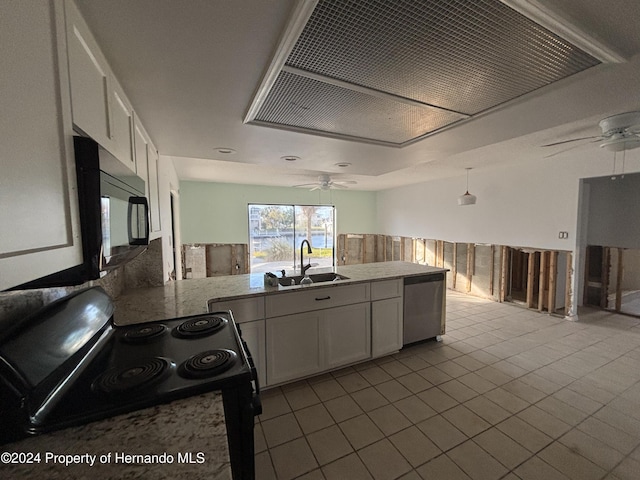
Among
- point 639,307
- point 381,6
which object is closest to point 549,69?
point 381,6

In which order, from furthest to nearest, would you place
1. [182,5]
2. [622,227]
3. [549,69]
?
[622,227] < [549,69] < [182,5]

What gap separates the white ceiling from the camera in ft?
2.93

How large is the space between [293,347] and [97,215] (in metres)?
1.93

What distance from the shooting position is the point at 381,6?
0.88 metres

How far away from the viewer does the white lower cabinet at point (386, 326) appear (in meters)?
2.72

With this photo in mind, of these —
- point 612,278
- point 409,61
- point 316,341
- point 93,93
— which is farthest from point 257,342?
point 612,278

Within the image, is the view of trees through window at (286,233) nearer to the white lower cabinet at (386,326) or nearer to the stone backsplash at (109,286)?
the white lower cabinet at (386,326)

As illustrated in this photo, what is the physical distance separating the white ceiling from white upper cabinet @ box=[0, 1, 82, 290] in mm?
346

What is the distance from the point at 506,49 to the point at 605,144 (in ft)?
6.15

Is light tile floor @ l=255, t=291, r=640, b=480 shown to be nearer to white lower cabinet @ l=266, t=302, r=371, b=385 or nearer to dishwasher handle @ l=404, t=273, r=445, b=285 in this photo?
white lower cabinet @ l=266, t=302, r=371, b=385

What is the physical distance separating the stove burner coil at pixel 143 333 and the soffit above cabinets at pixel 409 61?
136 cm

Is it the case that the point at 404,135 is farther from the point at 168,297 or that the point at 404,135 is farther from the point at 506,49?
the point at 168,297

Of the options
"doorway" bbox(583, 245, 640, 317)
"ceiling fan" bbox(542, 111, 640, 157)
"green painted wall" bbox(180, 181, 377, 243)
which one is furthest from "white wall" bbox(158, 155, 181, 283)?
"doorway" bbox(583, 245, 640, 317)

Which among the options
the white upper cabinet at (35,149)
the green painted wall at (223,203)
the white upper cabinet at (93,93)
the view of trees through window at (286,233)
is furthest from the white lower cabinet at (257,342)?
the green painted wall at (223,203)
